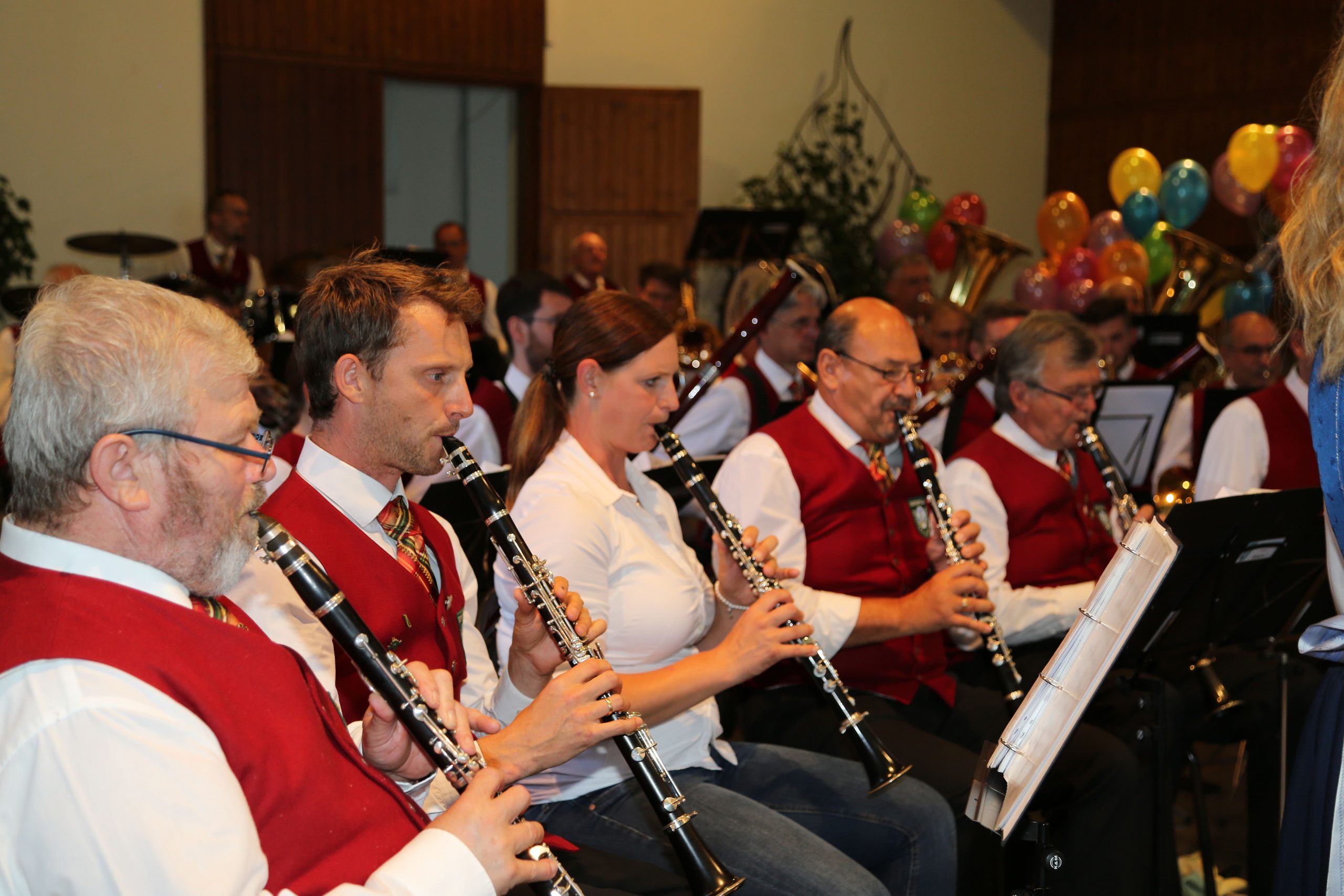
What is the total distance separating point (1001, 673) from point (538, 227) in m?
8.04

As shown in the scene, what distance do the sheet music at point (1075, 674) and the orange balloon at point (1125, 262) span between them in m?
7.04

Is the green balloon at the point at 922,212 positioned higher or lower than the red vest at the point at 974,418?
higher

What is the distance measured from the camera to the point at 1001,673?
9.93 feet

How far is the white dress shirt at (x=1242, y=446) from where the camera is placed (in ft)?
13.1

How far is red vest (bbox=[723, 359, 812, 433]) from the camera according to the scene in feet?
17.5

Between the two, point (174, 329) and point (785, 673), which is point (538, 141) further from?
point (174, 329)

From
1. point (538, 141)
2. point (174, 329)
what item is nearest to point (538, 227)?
point (538, 141)

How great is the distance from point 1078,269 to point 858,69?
401 centimetres

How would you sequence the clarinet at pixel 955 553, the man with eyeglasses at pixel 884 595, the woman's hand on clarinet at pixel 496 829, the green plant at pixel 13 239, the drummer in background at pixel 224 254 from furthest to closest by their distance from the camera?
the drummer in background at pixel 224 254 → the green plant at pixel 13 239 → the clarinet at pixel 955 553 → the man with eyeglasses at pixel 884 595 → the woman's hand on clarinet at pixel 496 829

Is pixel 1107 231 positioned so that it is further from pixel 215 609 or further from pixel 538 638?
pixel 215 609

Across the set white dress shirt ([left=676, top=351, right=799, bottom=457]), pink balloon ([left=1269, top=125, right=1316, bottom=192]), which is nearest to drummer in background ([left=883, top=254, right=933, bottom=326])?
pink balloon ([left=1269, top=125, right=1316, bottom=192])

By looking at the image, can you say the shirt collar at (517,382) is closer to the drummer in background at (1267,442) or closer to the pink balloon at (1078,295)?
the drummer in background at (1267,442)

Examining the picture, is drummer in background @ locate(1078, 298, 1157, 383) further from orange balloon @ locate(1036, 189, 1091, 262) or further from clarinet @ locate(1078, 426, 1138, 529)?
orange balloon @ locate(1036, 189, 1091, 262)

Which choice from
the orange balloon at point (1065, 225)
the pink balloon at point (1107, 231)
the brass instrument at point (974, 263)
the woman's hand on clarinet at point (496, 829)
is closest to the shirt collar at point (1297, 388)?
the woman's hand on clarinet at point (496, 829)
